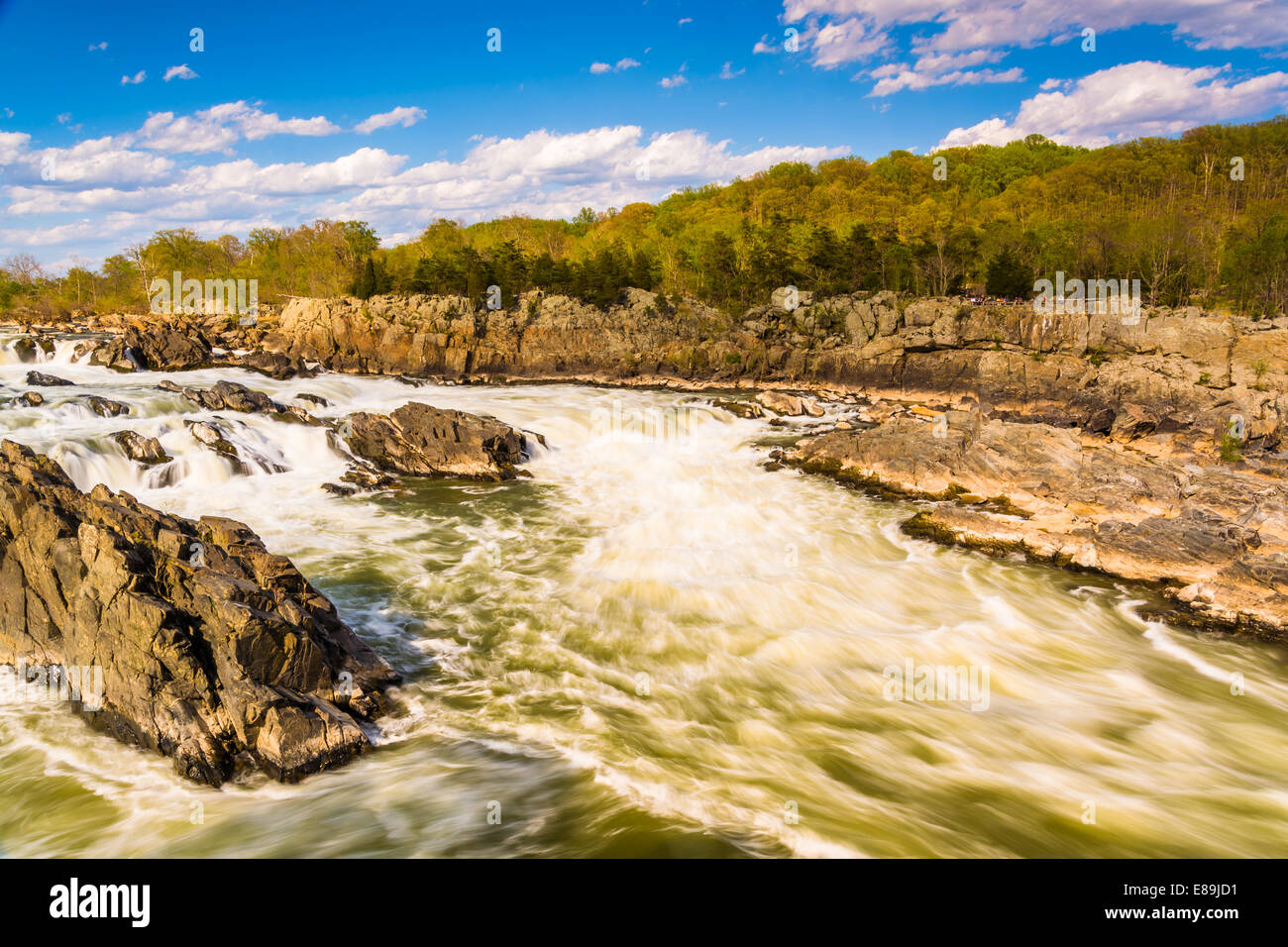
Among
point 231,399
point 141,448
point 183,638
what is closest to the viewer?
point 183,638

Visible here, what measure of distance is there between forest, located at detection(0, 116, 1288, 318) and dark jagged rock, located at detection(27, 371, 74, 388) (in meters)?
26.6

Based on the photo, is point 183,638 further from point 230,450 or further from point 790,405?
point 790,405

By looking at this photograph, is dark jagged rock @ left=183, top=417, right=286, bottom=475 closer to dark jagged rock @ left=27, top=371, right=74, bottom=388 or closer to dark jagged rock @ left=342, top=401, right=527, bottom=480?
dark jagged rock @ left=342, top=401, right=527, bottom=480

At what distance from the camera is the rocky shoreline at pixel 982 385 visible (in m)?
16.8

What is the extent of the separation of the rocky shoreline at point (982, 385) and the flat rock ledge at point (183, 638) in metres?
14.5

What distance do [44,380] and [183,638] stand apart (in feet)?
96.9

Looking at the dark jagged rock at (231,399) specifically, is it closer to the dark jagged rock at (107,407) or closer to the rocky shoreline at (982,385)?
the dark jagged rock at (107,407)

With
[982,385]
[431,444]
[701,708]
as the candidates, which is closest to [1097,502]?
[701,708]

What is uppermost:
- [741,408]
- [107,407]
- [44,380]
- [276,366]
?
[276,366]

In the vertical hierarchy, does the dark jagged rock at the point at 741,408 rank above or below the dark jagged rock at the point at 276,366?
below

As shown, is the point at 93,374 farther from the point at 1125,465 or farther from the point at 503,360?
the point at 1125,465

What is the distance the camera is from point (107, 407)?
25.4m

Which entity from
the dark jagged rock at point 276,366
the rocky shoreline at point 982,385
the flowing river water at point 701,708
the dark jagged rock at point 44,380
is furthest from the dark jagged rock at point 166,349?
the flowing river water at point 701,708

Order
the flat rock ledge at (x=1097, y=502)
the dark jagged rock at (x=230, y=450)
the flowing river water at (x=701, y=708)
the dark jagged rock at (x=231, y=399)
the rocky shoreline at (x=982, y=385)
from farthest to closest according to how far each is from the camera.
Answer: the dark jagged rock at (x=231, y=399), the dark jagged rock at (x=230, y=450), the rocky shoreline at (x=982, y=385), the flat rock ledge at (x=1097, y=502), the flowing river water at (x=701, y=708)
